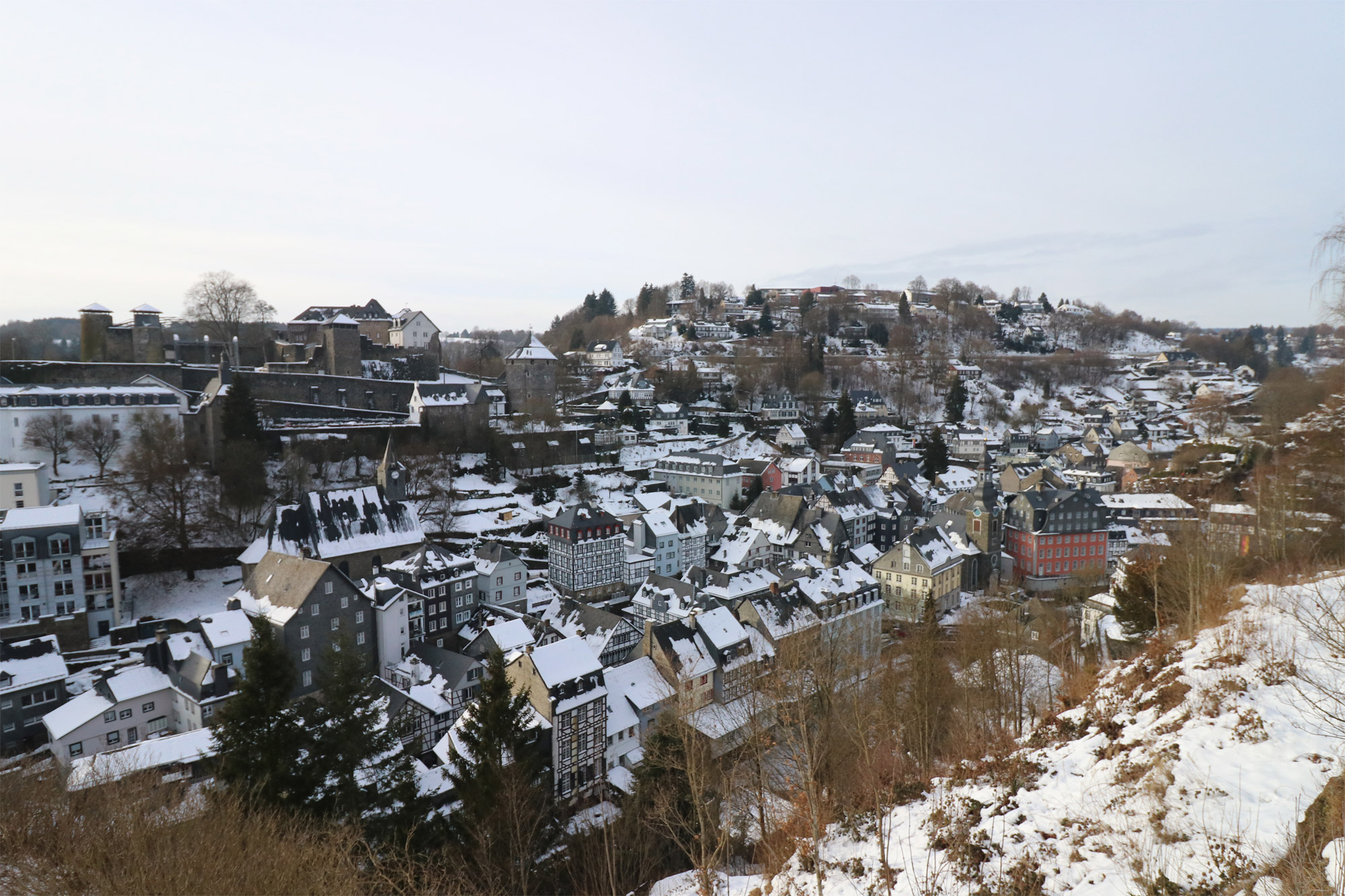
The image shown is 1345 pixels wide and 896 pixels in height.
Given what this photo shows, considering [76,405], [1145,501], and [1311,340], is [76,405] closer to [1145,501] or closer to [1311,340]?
[1311,340]

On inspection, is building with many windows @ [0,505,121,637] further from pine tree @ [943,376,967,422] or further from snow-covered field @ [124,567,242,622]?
pine tree @ [943,376,967,422]

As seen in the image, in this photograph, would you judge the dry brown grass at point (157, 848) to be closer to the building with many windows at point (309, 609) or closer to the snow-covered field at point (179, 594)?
the building with many windows at point (309, 609)

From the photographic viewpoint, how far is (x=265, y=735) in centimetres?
1303

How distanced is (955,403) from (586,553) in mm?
56192

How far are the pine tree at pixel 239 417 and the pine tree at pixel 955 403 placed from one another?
216 ft

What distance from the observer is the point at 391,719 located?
17234 millimetres

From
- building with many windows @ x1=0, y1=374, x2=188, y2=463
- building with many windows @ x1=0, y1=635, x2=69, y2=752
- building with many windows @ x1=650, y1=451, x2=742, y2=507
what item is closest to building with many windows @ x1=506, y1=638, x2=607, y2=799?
building with many windows @ x1=0, y1=635, x2=69, y2=752

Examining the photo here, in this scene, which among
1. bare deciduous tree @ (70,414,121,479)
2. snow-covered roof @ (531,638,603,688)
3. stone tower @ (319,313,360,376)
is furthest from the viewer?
stone tower @ (319,313,360,376)

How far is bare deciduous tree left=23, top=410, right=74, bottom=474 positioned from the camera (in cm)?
3488

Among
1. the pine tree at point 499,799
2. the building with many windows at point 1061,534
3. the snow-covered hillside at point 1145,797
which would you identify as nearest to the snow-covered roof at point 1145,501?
the building with many windows at point 1061,534

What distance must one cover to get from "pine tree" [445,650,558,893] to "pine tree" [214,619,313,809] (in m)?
2.96

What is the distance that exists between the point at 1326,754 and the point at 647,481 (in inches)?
1718

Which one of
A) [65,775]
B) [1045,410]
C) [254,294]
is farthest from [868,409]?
[65,775]

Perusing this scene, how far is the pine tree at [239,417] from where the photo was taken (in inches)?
1415
